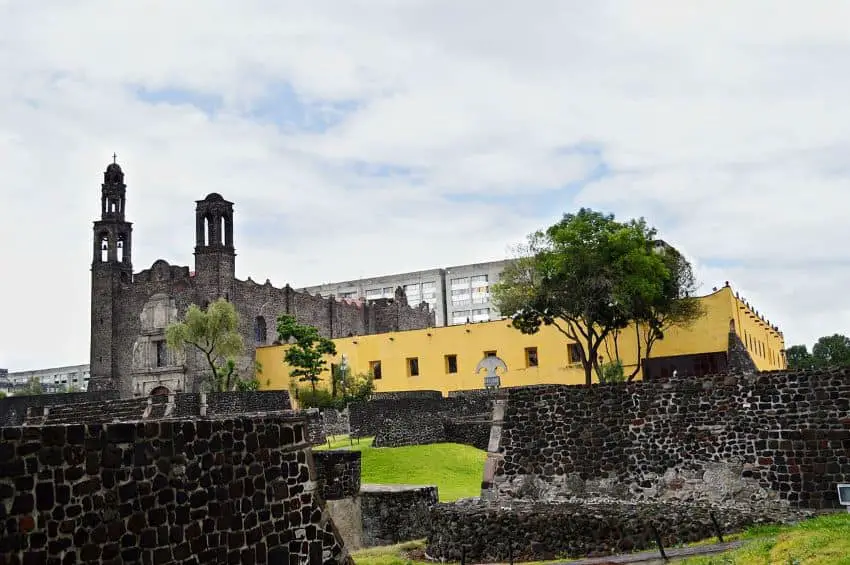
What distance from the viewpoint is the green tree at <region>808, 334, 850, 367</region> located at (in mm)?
63750

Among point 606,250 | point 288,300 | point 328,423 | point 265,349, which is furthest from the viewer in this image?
point 288,300

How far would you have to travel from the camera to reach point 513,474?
48.4ft

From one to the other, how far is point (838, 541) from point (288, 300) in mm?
44912

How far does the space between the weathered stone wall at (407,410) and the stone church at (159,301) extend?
21419 millimetres

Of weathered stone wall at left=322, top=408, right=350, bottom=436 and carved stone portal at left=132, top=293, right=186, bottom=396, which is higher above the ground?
carved stone portal at left=132, top=293, right=186, bottom=396

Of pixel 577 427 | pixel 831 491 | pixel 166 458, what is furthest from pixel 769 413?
pixel 166 458

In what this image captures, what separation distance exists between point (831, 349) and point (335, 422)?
162ft

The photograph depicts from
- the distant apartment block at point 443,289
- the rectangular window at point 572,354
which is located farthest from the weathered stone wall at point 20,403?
the distant apartment block at point 443,289

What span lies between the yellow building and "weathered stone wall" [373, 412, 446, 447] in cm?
1080

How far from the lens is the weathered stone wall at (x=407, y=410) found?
26.5 metres

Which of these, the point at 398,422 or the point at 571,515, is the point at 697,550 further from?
the point at 398,422

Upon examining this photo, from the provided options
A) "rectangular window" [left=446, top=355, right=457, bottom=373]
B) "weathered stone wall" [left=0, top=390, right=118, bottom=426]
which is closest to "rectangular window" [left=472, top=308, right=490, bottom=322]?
"rectangular window" [left=446, top=355, right=457, bottom=373]

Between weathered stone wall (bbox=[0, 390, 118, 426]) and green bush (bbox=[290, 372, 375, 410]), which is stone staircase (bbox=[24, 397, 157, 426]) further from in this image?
green bush (bbox=[290, 372, 375, 410])

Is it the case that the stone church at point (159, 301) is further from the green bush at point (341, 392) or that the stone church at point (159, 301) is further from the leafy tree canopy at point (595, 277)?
the leafy tree canopy at point (595, 277)
